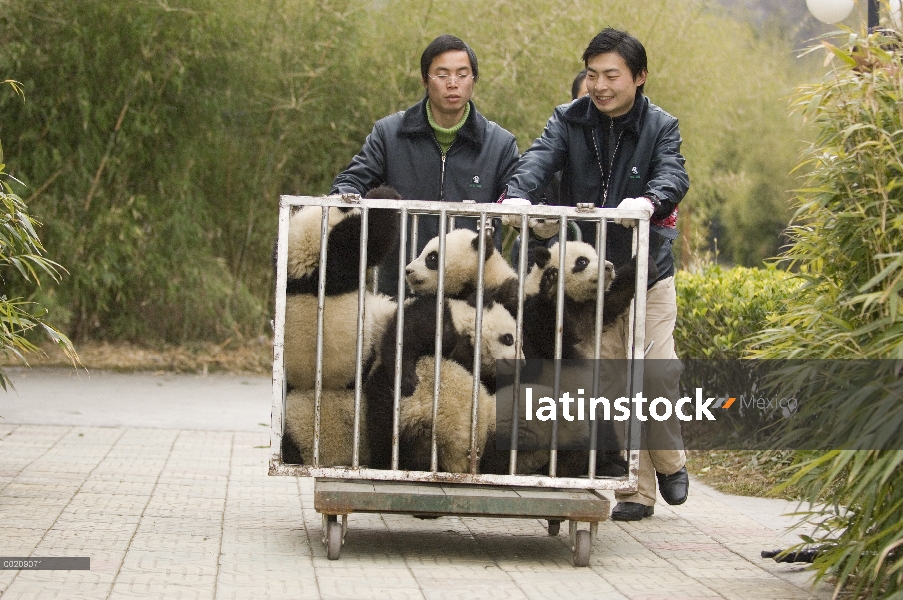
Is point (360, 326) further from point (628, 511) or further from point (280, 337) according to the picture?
point (628, 511)

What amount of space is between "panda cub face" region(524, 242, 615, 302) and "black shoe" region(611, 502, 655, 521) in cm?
123

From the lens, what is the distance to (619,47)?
4.64 meters

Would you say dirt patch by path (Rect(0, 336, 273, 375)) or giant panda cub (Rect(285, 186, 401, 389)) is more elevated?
giant panda cub (Rect(285, 186, 401, 389))

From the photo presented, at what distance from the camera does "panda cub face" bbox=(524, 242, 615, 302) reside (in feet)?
13.5

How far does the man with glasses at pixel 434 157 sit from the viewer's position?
16.2 ft

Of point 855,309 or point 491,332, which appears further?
point 491,332

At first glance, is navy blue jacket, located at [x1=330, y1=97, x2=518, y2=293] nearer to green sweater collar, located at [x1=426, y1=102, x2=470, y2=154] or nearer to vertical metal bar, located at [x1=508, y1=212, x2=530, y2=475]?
green sweater collar, located at [x1=426, y1=102, x2=470, y2=154]

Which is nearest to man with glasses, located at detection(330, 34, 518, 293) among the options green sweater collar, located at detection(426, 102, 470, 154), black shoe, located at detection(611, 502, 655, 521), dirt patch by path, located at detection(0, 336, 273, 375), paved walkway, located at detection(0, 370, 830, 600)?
green sweater collar, located at detection(426, 102, 470, 154)

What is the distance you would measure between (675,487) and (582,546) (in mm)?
1028

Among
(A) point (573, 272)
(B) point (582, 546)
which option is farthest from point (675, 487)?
(A) point (573, 272)

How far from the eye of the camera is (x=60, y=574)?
11.9ft

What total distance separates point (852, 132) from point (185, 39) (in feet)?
21.2

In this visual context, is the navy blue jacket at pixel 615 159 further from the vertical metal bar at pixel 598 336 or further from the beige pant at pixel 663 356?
the vertical metal bar at pixel 598 336

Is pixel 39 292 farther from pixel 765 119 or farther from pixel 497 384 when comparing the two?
pixel 765 119
